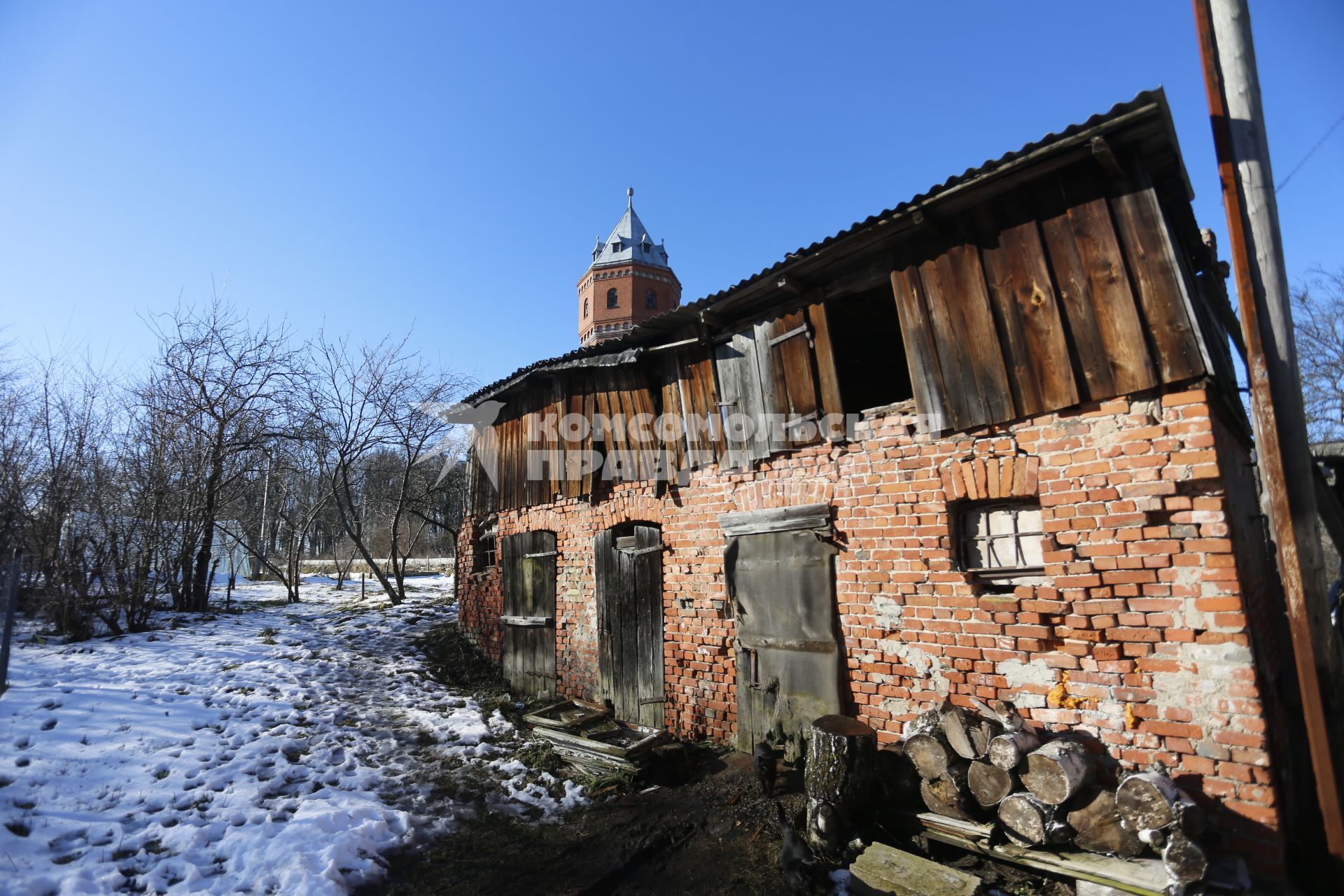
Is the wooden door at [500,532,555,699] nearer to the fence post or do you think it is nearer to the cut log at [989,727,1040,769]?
the fence post

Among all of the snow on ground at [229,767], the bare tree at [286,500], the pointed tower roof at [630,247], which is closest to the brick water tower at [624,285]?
the pointed tower roof at [630,247]

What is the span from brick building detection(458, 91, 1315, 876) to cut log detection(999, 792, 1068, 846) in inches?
23.8

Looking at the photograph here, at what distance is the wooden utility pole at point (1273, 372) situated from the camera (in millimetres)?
3883

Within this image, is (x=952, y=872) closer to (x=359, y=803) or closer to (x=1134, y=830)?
(x=1134, y=830)

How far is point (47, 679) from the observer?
718 cm

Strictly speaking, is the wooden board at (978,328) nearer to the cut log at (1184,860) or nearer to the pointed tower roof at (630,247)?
the cut log at (1184,860)

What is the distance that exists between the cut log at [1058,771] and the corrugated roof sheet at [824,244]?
415cm

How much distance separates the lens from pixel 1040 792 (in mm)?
4047

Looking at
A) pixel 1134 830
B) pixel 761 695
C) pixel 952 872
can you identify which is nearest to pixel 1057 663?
pixel 1134 830

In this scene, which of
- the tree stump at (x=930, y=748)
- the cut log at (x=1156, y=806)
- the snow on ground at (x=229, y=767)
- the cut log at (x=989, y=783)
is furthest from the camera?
the tree stump at (x=930, y=748)

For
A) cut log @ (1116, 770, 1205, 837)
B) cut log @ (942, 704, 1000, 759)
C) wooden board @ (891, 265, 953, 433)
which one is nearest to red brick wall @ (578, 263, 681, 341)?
wooden board @ (891, 265, 953, 433)

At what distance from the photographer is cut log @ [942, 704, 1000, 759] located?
14.4 ft

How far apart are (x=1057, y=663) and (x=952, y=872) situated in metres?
1.61

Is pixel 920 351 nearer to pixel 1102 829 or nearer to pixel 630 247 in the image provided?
pixel 1102 829
